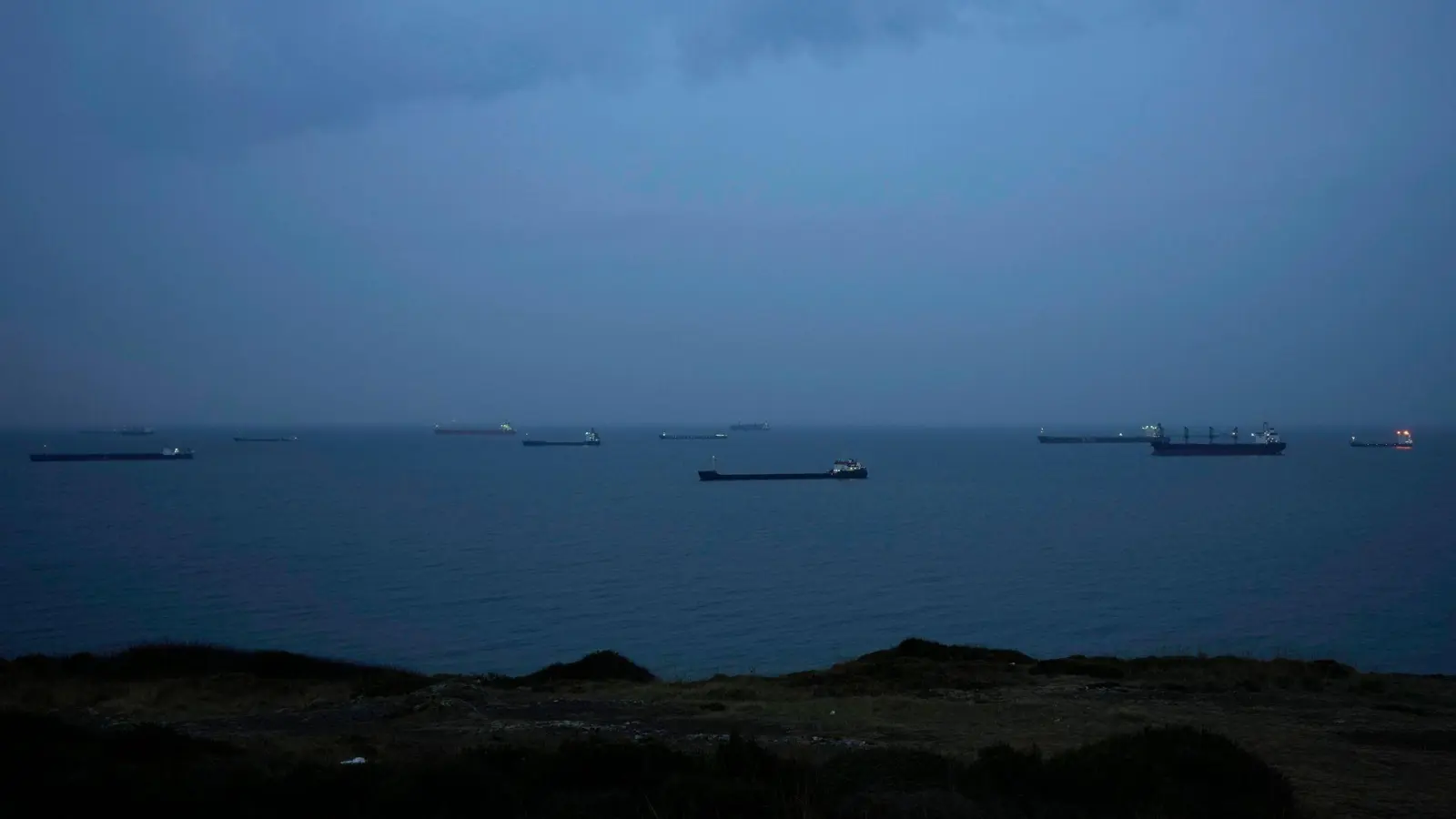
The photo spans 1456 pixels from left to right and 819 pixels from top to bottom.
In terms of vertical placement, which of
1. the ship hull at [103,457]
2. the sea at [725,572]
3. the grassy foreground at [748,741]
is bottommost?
the sea at [725,572]

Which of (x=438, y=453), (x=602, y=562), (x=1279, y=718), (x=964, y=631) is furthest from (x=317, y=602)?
(x=438, y=453)

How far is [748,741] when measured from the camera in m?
10.3

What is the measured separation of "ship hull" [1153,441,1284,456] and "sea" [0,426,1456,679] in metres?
68.4

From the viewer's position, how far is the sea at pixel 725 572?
106 feet

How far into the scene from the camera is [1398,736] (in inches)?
486

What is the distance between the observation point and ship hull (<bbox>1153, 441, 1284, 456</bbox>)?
163 metres

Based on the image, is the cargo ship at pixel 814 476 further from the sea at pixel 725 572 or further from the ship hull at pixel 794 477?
the sea at pixel 725 572

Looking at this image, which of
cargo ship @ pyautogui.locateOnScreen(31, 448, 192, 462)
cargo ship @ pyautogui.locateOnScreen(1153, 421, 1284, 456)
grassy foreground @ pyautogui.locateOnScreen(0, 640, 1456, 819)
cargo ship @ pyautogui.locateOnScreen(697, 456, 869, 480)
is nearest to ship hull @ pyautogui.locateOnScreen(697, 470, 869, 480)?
cargo ship @ pyautogui.locateOnScreen(697, 456, 869, 480)

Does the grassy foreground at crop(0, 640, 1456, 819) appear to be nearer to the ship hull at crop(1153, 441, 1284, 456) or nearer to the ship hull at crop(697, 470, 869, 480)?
the ship hull at crop(697, 470, 869, 480)

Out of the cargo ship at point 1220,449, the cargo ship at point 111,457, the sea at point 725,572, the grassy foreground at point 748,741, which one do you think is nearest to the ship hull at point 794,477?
the sea at point 725,572

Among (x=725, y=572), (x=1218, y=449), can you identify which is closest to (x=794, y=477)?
(x=725, y=572)

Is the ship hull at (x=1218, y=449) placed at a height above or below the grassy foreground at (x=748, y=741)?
above

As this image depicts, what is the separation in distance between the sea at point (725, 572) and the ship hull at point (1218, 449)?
68405 mm

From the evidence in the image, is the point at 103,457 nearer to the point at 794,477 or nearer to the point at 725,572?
the point at 794,477
